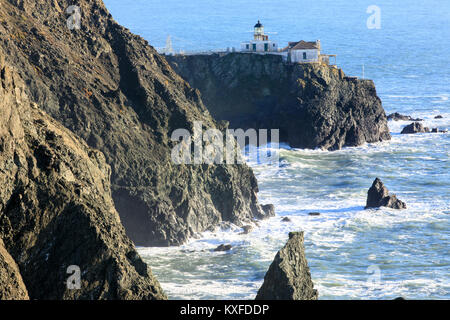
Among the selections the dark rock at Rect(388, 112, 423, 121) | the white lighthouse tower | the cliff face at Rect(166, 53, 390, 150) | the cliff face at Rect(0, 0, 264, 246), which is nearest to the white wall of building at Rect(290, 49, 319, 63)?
the cliff face at Rect(166, 53, 390, 150)

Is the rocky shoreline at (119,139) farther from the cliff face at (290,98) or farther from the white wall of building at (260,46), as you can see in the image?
the white wall of building at (260,46)

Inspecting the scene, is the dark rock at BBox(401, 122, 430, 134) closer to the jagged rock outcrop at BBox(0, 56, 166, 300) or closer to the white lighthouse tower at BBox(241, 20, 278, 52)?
the white lighthouse tower at BBox(241, 20, 278, 52)

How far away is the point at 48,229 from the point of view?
53562 mm

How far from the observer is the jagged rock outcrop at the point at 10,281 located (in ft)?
157

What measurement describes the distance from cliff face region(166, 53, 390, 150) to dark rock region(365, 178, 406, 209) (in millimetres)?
33661

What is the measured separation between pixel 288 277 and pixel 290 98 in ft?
275

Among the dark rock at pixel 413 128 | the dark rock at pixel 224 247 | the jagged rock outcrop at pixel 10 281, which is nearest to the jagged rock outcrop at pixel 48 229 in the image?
the jagged rock outcrop at pixel 10 281

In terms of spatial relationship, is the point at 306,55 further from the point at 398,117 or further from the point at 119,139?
the point at 119,139

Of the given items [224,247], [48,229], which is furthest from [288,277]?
[224,247]

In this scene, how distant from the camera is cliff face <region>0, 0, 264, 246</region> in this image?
84312 mm

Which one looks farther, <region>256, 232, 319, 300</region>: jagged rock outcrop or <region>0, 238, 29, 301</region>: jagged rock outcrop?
<region>256, 232, 319, 300</region>: jagged rock outcrop
